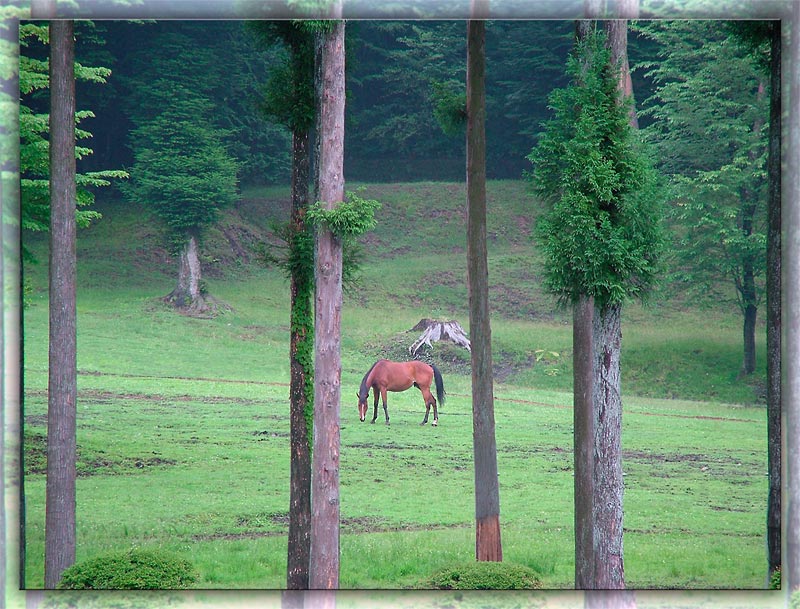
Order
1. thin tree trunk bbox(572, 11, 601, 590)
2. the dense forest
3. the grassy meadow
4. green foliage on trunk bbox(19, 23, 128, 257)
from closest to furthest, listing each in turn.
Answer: thin tree trunk bbox(572, 11, 601, 590), green foliage on trunk bbox(19, 23, 128, 257), the grassy meadow, the dense forest

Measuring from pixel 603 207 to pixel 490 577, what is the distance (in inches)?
160

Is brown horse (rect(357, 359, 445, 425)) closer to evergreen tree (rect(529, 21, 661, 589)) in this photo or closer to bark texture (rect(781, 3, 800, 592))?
evergreen tree (rect(529, 21, 661, 589))

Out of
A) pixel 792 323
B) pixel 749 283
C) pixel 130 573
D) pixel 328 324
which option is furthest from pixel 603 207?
pixel 749 283

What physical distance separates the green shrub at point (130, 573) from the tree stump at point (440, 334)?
1362 centimetres

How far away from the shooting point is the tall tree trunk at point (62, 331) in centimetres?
1011

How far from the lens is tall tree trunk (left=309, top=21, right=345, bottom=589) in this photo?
379 inches

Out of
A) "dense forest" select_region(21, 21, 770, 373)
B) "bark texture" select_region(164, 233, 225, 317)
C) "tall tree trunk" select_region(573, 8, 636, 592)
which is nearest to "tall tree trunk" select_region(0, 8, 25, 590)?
"tall tree trunk" select_region(573, 8, 636, 592)

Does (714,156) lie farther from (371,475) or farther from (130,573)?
(130,573)

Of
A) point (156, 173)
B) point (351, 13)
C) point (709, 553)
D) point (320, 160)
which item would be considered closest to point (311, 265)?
point (320, 160)

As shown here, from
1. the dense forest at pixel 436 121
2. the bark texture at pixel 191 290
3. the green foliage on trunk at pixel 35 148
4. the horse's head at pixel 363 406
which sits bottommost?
the horse's head at pixel 363 406

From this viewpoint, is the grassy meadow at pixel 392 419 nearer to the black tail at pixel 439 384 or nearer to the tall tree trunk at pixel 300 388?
the tall tree trunk at pixel 300 388

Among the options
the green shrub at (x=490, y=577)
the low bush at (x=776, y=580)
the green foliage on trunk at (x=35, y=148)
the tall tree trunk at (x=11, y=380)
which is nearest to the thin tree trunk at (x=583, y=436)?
the green shrub at (x=490, y=577)

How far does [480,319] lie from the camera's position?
11.2 metres

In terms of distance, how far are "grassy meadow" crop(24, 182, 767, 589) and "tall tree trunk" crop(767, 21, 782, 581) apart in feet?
7.04
